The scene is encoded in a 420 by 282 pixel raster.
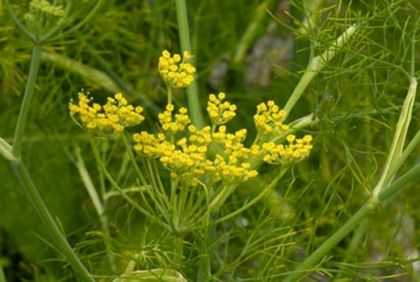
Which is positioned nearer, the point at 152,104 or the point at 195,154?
the point at 195,154

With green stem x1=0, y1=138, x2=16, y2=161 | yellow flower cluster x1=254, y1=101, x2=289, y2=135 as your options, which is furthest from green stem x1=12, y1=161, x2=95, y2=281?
yellow flower cluster x1=254, y1=101, x2=289, y2=135

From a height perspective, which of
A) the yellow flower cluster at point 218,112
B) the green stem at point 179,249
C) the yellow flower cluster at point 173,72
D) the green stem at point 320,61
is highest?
the yellow flower cluster at point 173,72

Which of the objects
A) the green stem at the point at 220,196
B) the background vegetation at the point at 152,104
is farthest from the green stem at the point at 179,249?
the background vegetation at the point at 152,104

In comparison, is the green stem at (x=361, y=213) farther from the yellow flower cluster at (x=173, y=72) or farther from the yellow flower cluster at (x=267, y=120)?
the yellow flower cluster at (x=173, y=72)

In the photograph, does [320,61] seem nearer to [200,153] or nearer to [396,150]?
[396,150]

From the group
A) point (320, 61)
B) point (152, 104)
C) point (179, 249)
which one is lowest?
point (152, 104)

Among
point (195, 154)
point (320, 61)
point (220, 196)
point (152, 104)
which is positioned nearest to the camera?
point (195, 154)

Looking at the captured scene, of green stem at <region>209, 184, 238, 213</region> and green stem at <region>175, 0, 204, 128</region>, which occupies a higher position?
green stem at <region>175, 0, 204, 128</region>

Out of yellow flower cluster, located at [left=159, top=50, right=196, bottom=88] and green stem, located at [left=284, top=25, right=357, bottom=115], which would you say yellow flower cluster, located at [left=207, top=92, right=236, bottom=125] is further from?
green stem, located at [left=284, top=25, right=357, bottom=115]

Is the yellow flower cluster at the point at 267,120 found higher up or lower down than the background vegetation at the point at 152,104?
higher up

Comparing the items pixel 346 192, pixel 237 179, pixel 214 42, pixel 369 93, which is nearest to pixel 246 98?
pixel 214 42

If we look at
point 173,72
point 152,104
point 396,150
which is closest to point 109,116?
point 173,72

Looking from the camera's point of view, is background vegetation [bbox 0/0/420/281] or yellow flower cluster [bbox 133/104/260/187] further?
background vegetation [bbox 0/0/420/281]
